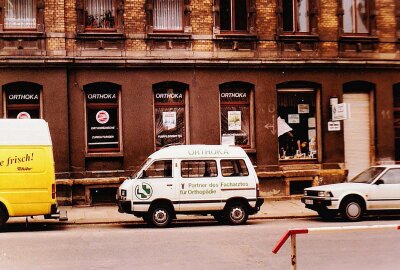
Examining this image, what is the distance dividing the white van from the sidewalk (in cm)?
166

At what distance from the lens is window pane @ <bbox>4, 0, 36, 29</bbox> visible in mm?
20312

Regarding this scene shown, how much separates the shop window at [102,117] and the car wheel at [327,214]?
24.2 feet

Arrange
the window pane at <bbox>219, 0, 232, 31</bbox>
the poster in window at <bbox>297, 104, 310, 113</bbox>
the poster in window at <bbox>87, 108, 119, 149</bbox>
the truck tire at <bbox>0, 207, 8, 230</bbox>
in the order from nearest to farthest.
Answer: the truck tire at <bbox>0, 207, 8, 230</bbox>, the poster in window at <bbox>87, 108, 119, 149</bbox>, the window pane at <bbox>219, 0, 232, 31</bbox>, the poster in window at <bbox>297, 104, 310, 113</bbox>

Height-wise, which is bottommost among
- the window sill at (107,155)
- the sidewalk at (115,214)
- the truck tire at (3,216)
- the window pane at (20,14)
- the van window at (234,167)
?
the sidewalk at (115,214)

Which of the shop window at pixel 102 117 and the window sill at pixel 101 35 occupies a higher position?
the window sill at pixel 101 35

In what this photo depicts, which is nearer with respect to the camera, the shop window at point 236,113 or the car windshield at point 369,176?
the car windshield at point 369,176

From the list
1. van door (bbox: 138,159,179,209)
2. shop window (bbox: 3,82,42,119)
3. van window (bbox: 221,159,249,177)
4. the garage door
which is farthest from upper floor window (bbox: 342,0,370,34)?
shop window (bbox: 3,82,42,119)

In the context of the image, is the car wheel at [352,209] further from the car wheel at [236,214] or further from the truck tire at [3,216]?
the truck tire at [3,216]

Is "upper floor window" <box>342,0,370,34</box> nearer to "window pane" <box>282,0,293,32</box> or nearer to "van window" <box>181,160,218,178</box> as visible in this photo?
"window pane" <box>282,0,293,32</box>

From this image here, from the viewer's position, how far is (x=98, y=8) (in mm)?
21031

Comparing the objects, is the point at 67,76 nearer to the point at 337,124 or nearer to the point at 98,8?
the point at 98,8

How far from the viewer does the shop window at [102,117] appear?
20.8 metres

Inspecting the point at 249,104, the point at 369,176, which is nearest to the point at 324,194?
the point at 369,176

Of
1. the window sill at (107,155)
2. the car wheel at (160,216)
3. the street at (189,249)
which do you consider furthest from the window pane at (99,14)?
the street at (189,249)
